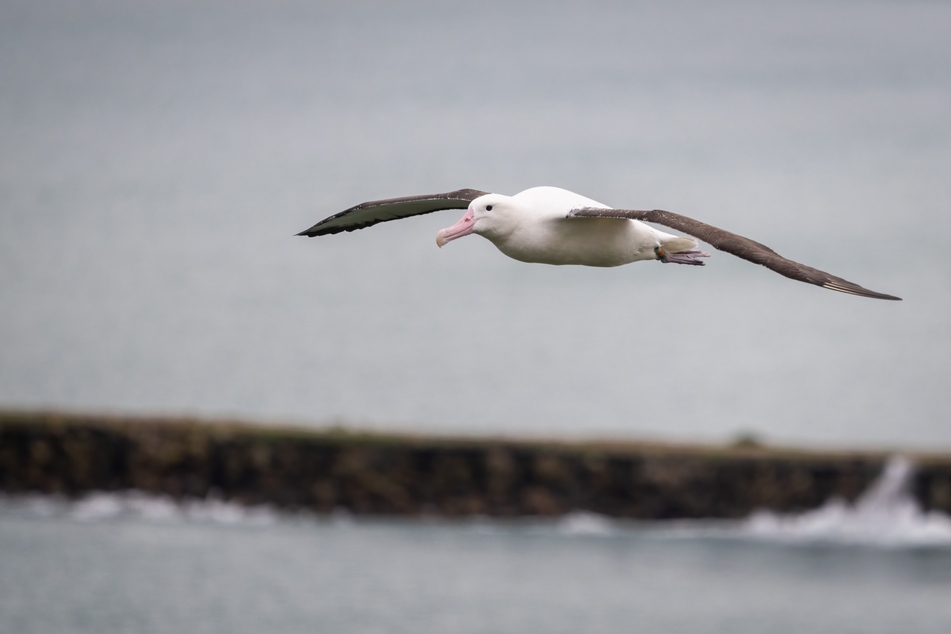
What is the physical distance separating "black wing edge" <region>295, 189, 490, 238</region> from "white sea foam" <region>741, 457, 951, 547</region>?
1721 inches

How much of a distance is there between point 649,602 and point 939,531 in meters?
16.3

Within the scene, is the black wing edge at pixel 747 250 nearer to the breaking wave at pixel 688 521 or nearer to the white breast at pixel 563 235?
the white breast at pixel 563 235

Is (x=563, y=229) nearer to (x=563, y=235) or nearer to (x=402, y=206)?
(x=563, y=235)

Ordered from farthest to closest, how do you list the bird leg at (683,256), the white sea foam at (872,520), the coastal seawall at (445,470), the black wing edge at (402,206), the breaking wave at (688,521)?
the breaking wave at (688,521) < the white sea foam at (872,520) < the coastal seawall at (445,470) < the black wing edge at (402,206) < the bird leg at (683,256)

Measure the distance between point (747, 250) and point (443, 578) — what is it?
67742 mm

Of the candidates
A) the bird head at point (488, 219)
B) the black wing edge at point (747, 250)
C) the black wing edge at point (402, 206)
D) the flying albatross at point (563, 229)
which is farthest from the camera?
the black wing edge at point (402, 206)

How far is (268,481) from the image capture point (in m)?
61.1

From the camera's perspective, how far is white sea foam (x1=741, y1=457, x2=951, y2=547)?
6038 centimetres

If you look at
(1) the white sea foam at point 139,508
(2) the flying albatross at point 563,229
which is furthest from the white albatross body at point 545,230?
(1) the white sea foam at point 139,508

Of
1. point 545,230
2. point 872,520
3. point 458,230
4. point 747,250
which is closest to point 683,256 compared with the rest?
point 545,230

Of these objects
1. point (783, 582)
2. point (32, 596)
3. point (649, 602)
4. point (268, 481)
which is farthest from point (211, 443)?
point (783, 582)

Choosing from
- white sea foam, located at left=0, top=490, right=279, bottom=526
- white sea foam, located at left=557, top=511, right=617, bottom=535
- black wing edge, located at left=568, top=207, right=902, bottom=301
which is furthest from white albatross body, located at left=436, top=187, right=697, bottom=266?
white sea foam, located at left=0, top=490, right=279, bottom=526

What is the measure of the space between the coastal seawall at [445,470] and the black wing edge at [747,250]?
1643 inches

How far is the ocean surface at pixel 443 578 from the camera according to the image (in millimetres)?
72000
